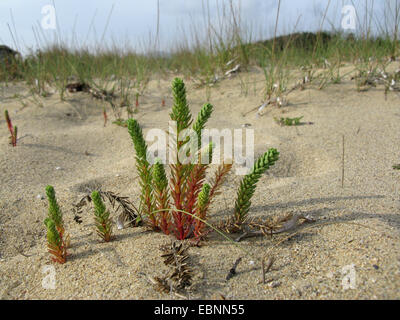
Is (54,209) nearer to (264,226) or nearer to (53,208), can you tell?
(53,208)

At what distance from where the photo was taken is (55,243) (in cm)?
157

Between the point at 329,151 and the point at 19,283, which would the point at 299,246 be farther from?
the point at 329,151

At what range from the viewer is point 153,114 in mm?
4465

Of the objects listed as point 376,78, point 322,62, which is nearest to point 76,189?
point 376,78

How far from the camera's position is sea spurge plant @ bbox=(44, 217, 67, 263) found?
5.02ft

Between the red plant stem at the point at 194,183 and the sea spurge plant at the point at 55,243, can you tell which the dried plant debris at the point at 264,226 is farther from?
the sea spurge plant at the point at 55,243

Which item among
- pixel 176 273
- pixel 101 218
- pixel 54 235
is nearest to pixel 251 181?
pixel 176 273

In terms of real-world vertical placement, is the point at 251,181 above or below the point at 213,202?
above

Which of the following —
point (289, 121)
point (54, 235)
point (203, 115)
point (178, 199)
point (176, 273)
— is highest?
point (203, 115)

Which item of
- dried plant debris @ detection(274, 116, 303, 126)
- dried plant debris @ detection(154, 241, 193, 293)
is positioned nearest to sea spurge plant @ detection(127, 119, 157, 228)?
dried plant debris @ detection(154, 241, 193, 293)

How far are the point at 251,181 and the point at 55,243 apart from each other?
98cm

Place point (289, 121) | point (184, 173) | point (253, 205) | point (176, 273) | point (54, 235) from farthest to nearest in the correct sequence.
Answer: point (289, 121) < point (253, 205) < point (184, 173) < point (54, 235) < point (176, 273)

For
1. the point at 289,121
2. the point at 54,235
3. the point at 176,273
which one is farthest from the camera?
the point at 289,121

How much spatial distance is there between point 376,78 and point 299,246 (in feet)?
12.9
